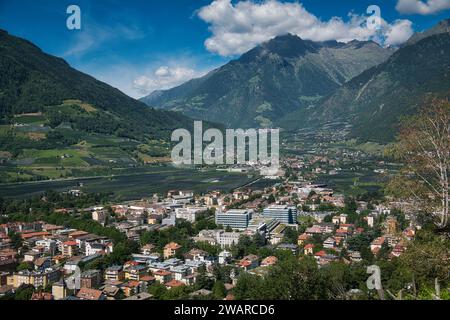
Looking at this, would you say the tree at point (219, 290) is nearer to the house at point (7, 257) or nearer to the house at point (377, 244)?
the house at point (377, 244)

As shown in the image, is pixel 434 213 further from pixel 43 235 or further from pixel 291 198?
pixel 291 198

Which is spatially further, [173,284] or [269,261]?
[269,261]

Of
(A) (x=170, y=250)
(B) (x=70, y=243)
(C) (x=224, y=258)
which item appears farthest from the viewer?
(B) (x=70, y=243)

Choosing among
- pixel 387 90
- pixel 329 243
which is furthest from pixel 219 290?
pixel 387 90

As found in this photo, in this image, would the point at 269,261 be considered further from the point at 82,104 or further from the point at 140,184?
the point at 82,104

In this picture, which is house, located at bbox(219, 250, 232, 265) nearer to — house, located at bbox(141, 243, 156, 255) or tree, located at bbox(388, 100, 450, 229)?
house, located at bbox(141, 243, 156, 255)

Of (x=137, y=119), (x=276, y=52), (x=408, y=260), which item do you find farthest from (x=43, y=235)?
(x=276, y=52)
